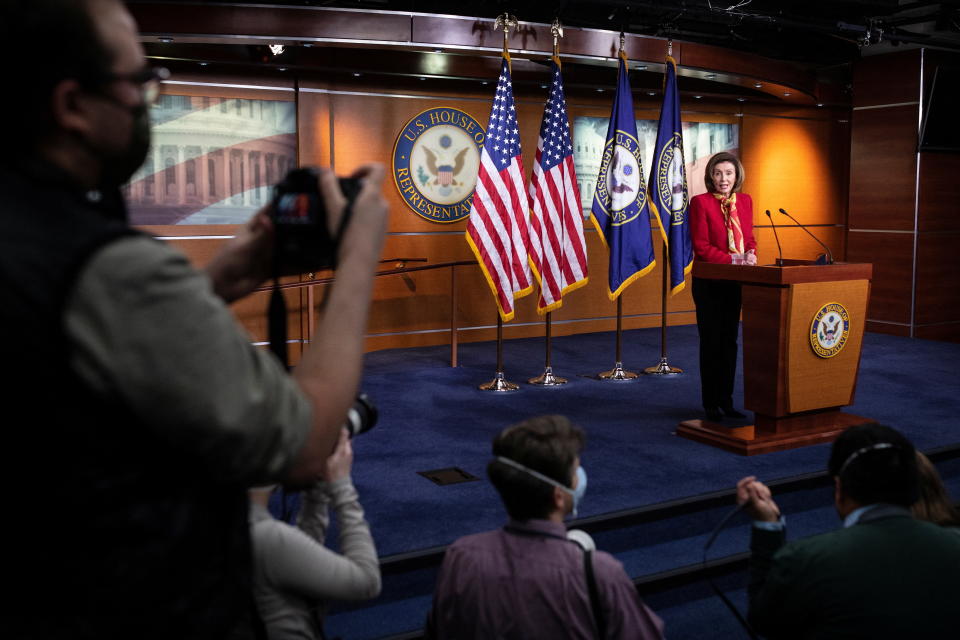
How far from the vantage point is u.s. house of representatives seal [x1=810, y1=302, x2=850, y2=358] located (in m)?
4.36

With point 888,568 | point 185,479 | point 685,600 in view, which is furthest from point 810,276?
point 185,479

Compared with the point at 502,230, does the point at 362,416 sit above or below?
below

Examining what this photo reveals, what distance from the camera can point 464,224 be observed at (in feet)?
25.1

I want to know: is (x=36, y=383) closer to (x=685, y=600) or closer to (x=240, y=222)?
(x=685, y=600)

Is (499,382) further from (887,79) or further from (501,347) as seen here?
(887,79)

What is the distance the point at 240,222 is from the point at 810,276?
14.2ft

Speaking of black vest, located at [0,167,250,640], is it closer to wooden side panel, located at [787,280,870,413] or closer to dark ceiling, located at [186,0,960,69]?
wooden side panel, located at [787,280,870,413]

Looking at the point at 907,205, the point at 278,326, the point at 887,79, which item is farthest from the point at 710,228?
the point at 887,79

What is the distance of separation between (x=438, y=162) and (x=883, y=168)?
4665 mm

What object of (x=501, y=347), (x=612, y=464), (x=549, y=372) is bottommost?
(x=612, y=464)

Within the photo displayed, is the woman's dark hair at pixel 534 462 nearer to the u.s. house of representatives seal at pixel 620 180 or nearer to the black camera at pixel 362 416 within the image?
the black camera at pixel 362 416

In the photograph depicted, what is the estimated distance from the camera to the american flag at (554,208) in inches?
231

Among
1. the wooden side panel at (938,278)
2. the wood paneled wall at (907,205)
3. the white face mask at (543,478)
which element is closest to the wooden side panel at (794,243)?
the wood paneled wall at (907,205)

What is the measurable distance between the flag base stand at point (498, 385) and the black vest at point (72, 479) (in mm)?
5137
